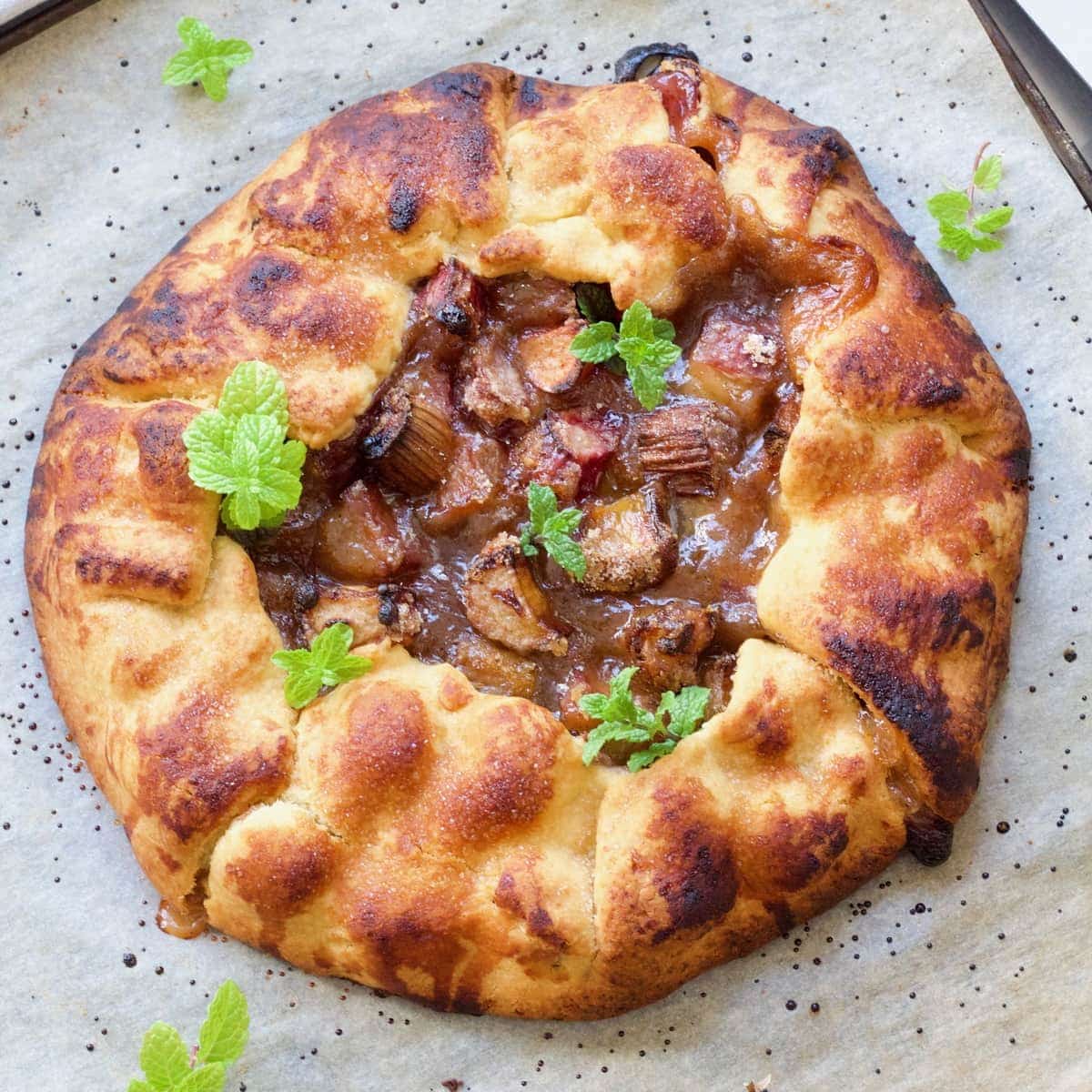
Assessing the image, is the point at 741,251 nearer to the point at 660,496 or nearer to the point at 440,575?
the point at 660,496

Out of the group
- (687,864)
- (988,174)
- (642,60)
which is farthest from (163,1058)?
(988,174)

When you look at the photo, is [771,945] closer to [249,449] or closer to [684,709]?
[684,709]

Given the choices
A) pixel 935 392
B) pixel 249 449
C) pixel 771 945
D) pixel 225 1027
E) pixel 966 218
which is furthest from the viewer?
pixel 966 218

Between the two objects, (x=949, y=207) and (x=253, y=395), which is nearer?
(x=253, y=395)

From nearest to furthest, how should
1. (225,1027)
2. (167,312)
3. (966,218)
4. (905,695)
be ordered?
(905,695)
(167,312)
(225,1027)
(966,218)

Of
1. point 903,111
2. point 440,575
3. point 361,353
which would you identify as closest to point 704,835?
point 440,575

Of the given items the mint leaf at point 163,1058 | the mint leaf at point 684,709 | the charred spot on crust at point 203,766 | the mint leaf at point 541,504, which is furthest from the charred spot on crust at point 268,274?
the mint leaf at point 163,1058

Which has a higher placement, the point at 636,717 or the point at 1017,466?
the point at 636,717

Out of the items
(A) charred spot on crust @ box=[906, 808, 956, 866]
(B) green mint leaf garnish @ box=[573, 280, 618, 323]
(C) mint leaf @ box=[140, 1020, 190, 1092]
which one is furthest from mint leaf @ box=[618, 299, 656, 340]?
(C) mint leaf @ box=[140, 1020, 190, 1092]

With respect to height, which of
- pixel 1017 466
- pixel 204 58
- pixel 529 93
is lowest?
pixel 1017 466
